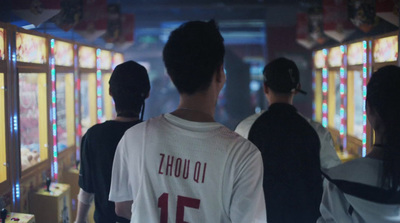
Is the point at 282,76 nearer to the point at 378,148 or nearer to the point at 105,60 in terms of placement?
the point at 378,148

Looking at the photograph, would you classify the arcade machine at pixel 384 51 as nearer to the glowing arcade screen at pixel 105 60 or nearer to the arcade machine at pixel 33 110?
the arcade machine at pixel 33 110

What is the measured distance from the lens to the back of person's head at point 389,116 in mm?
1354

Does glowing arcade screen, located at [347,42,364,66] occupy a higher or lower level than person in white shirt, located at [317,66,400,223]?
higher

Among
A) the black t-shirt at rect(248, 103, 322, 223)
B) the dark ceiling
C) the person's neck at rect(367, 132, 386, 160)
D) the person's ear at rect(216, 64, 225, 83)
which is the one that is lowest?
the black t-shirt at rect(248, 103, 322, 223)

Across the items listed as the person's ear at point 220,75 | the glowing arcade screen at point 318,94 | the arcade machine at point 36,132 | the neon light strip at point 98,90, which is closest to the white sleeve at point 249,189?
the person's ear at point 220,75

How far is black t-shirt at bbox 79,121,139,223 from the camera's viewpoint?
2.08 meters

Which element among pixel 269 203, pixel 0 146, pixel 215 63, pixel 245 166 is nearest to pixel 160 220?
pixel 245 166

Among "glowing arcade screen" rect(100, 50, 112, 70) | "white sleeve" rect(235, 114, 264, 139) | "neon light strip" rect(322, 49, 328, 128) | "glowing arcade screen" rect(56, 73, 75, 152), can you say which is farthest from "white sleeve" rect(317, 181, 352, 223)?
"neon light strip" rect(322, 49, 328, 128)

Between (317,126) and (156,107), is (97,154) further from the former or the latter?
(156,107)

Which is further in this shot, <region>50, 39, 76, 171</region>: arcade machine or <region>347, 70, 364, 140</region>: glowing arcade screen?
<region>347, 70, 364, 140</region>: glowing arcade screen

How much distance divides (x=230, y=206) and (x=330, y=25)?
5.82m

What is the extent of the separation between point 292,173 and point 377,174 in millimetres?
825

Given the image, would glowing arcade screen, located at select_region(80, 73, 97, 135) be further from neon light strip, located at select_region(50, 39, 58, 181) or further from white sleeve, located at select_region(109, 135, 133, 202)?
white sleeve, located at select_region(109, 135, 133, 202)

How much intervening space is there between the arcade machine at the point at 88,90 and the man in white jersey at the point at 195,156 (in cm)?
419
